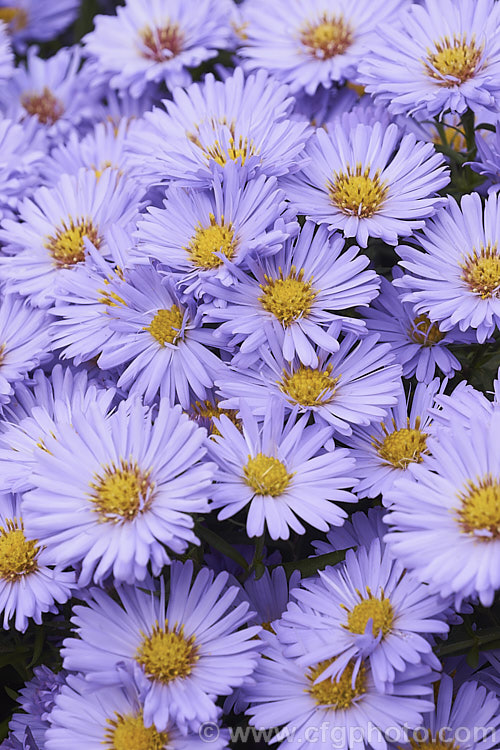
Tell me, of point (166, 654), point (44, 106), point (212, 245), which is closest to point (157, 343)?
point (212, 245)

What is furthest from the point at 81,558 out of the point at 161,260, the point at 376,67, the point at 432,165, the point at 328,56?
the point at 328,56

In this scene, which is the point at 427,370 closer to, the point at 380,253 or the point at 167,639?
the point at 380,253

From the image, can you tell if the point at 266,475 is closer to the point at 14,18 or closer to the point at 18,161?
the point at 18,161

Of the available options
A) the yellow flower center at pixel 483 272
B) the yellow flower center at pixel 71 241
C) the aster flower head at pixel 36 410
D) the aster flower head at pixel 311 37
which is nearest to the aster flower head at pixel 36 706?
the aster flower head at pixel 36 410

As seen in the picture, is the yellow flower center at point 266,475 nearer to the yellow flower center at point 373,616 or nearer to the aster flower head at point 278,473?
the aster flower head at point 278,473

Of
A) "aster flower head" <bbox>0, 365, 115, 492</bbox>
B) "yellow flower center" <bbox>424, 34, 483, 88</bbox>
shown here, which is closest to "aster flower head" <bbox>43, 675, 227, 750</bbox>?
"aster flower head" <bbox>0, 365, 115, 492</bbox>

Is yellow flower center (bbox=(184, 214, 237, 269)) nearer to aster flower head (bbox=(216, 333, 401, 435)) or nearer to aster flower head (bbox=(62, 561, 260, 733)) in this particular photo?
aster flower head (bbox=(216, 333, 401, 435))

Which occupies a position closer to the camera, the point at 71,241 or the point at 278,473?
the point at 278,473
